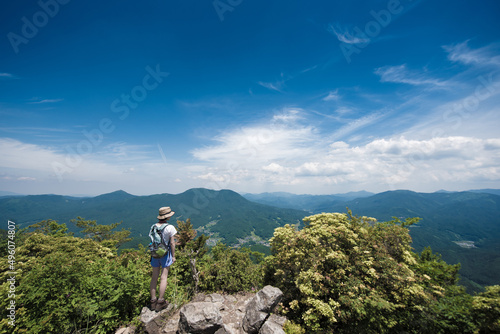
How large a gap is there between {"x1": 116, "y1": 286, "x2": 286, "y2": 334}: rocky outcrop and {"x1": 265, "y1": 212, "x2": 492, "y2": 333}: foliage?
0.74 metres

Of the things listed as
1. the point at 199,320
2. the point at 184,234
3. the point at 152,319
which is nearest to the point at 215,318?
the point at 199,320

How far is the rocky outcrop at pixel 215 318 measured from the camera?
15.1 ft

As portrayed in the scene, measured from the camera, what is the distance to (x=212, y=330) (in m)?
4.71

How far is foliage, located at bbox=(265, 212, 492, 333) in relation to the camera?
4.93 m

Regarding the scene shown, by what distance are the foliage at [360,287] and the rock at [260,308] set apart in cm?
54

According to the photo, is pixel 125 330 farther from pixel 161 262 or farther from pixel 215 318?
pixel 215 318

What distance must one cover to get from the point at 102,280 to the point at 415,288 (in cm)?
850

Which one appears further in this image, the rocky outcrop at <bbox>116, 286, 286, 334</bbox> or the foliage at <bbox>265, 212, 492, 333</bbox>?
the foliage at <bbox>265, 212, 492, 333</bbox>

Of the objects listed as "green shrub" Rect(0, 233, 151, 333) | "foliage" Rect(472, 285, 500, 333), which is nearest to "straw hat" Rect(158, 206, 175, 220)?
"green shrub" Rect(0, 233, 151, 333)

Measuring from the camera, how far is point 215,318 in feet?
15.5

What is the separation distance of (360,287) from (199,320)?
4530 millimetres

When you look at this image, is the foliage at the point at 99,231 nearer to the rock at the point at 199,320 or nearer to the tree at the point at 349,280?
the rock at the point at 199,320

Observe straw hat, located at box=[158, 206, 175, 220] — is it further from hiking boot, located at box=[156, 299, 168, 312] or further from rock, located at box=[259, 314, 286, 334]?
rock, located at box=[259, 314, 286, 334]

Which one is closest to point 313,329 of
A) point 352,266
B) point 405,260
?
point 352,266
